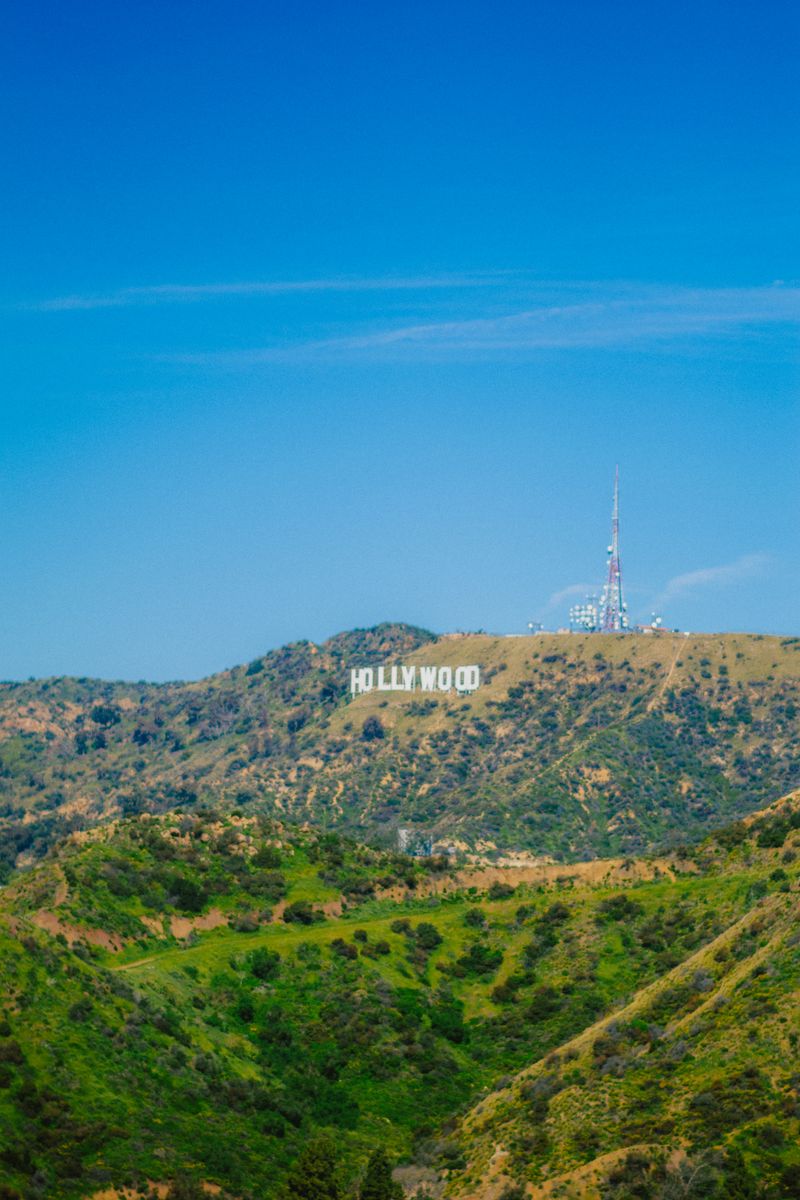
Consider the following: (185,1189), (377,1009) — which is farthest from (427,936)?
(185,1189)

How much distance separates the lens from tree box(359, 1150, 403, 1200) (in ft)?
224

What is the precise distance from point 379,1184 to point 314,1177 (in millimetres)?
2773

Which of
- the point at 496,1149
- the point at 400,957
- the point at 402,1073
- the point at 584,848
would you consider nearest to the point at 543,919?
the point at 400,957

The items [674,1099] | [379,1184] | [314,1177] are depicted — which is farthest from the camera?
[674,1099]

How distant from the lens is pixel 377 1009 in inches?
3760

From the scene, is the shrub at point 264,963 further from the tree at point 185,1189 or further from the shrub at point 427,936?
the tree at point 185,1189

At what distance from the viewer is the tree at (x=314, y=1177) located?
67.6 m

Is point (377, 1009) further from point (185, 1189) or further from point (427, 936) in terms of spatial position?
point (185, 1189)

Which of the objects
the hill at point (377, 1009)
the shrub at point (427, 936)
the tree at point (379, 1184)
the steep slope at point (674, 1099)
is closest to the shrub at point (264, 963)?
the hill at point (377, 1009)

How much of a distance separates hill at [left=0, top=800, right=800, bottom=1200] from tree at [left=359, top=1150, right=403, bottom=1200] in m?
2.66

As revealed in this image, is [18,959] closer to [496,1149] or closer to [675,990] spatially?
[496,1149]

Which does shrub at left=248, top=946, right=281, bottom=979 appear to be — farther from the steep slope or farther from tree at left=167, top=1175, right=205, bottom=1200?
tree at left=167, top=1175, right=205, bottom=1200

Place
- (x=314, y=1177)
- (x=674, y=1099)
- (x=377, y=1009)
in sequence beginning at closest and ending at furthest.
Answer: (x=314, y=1177)
(x=674, y=1099)
(x=377, y=1009)

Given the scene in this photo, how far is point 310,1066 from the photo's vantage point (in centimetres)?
8825
